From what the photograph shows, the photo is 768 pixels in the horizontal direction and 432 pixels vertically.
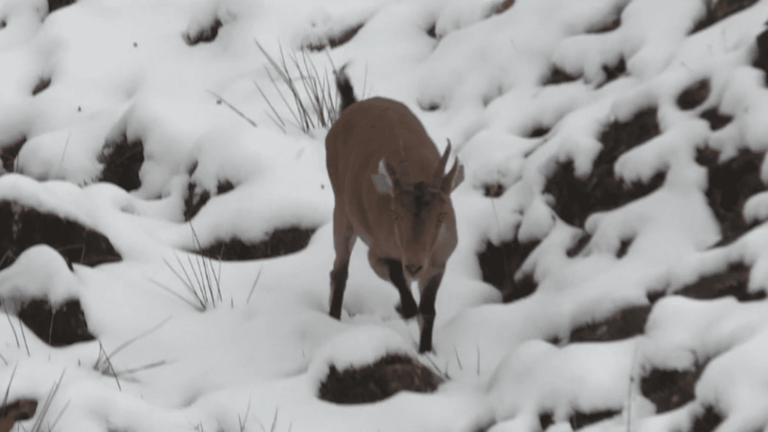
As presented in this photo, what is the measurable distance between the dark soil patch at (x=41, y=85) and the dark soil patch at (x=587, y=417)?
5.53 meters

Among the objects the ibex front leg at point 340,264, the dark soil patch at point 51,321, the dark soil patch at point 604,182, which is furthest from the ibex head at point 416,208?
the dark soil patch at point 51,321

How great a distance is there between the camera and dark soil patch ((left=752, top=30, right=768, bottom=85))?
328 cm

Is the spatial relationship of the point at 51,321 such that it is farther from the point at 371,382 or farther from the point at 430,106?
the point at 430,106

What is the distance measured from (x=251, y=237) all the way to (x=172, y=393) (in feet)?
4.85

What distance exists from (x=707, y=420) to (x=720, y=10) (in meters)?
2.64

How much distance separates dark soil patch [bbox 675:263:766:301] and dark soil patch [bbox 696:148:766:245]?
336 mm

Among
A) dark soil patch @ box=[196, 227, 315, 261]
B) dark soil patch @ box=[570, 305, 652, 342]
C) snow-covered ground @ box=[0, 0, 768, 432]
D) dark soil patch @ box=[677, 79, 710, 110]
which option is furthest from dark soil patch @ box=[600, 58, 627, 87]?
dark soil patch @ box=[196, 227, 315, 261]

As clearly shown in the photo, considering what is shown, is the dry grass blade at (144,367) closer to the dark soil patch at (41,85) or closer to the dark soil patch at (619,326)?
the dark soil patch at (619,326)

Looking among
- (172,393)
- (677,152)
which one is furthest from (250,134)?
(677,152)

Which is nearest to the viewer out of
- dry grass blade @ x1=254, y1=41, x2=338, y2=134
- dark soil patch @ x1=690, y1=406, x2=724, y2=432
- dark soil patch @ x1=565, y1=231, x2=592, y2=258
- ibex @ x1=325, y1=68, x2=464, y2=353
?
dark soil patch @ x1=690, y1=406, x2=724, y2=432

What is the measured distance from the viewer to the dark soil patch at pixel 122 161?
212 inches

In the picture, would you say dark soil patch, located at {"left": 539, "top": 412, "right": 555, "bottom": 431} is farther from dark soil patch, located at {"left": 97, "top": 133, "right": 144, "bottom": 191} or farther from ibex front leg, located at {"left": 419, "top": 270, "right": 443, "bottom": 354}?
dark soil patch, located at {"left": 97, "top": 133, "right": 144, "bottom": 191}

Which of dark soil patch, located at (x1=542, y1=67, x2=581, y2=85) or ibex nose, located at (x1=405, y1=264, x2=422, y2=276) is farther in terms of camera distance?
dark soil patch, located at (x1=542, y1=67, x2=581, y2=85)

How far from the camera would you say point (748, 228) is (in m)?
2.95
